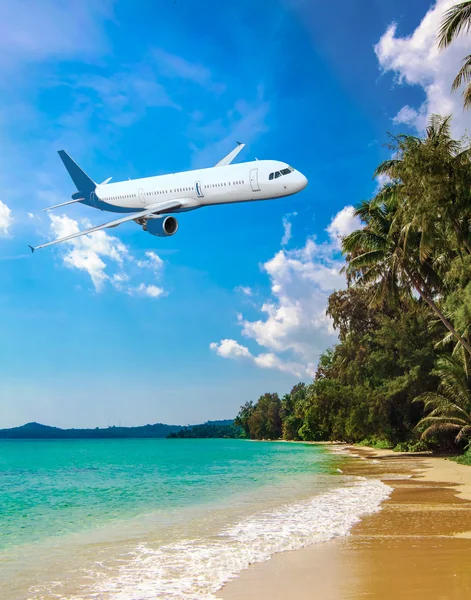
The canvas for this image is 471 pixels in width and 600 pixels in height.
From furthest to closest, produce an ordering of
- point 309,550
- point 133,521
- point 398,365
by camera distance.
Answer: point 398,365 < point 133,521 < point 309,550

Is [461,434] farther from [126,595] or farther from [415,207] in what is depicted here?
[126,595]

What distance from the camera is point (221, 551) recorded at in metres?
11.4

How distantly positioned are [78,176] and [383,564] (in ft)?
95.2

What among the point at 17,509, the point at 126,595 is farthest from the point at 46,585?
the point at 17,509

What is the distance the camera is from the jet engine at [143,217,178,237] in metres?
22.7

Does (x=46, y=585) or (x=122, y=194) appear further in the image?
(x=122, y=194)

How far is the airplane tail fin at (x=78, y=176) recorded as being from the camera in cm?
3209

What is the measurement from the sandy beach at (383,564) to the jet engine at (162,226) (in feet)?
43.2

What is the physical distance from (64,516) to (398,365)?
26.6 metres

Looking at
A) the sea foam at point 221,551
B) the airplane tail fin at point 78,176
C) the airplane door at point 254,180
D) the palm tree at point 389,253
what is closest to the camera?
the sea foam at point 221,551

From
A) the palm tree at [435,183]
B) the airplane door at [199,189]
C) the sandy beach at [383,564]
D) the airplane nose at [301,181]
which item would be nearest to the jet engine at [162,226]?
the airplane door at [199,189]

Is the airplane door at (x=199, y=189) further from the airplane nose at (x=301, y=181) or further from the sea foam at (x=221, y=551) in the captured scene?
the sea foam at (x=221, y=551)

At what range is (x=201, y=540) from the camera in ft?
42.6

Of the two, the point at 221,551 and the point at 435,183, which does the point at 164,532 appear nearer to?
the point at 221,551
